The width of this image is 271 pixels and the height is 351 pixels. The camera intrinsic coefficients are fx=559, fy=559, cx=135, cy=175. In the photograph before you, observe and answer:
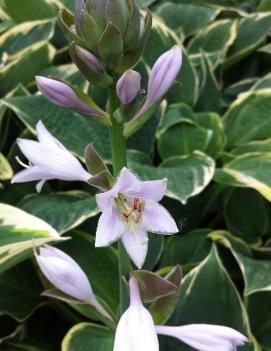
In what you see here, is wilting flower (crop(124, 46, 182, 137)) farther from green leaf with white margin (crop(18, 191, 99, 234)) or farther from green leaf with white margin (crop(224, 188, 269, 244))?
green leaf with white margin (crop(224, 188, 269, 244))

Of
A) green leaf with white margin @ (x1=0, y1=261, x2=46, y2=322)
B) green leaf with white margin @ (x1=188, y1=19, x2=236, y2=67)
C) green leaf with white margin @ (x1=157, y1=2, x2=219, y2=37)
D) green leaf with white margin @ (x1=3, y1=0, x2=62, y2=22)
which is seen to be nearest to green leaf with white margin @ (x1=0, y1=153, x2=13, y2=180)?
green leaf with white margin @ (x1=0, y1=261, x2=46, y2=322)

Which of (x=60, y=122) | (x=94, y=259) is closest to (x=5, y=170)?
(x=60, y=122)

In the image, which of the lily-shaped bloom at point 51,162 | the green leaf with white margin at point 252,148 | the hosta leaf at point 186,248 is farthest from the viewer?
the green leaf with white margin at point 252,148

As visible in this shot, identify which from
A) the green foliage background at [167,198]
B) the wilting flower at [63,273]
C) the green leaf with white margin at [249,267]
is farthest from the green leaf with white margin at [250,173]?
the wilting flower at [63,273]

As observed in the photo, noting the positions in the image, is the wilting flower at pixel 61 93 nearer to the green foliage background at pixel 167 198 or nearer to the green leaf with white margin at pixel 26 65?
the green foliage background at pixel 167 198

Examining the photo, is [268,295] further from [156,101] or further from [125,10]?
[125,10]

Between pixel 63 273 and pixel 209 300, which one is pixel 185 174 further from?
pixel 63 273
